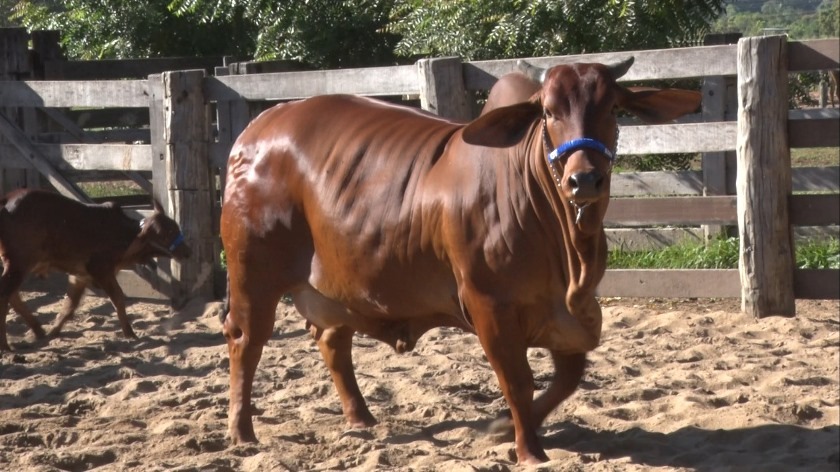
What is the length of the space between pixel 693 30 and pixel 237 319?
687 cm

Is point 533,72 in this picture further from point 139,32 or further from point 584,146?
point 139,32

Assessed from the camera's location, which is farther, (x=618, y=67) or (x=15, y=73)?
(x=15, y=73)

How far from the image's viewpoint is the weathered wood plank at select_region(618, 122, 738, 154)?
7.95 m

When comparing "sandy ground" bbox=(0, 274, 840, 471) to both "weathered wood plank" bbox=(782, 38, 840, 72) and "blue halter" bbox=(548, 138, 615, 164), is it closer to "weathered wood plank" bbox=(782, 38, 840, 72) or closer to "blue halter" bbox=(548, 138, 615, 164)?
"blue halter" bbox=(548, 138, 615, 164)

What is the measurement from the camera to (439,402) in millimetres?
6074

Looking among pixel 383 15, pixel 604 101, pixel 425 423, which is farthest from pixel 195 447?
pixel 383 15

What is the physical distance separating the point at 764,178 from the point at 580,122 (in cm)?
367

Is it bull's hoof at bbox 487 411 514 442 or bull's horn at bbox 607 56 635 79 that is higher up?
bull's horn at bbox 607 56 635 79

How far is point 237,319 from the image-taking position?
224 inches

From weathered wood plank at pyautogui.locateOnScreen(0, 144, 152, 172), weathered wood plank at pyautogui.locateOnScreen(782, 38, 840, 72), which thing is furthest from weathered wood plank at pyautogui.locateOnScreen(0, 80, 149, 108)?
weathered wood plank at pyautogui.locateOnScreen(782, 38, 840, 72)

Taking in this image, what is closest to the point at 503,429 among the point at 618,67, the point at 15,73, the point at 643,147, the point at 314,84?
the point at 618,67

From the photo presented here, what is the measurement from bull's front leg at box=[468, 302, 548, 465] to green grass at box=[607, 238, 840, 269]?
422 centimetres

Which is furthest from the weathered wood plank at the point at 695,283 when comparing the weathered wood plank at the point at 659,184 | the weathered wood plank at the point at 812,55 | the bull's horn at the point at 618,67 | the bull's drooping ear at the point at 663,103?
the bull's horn at the point at 618,67

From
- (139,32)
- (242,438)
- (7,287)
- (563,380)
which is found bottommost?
(242,438)
